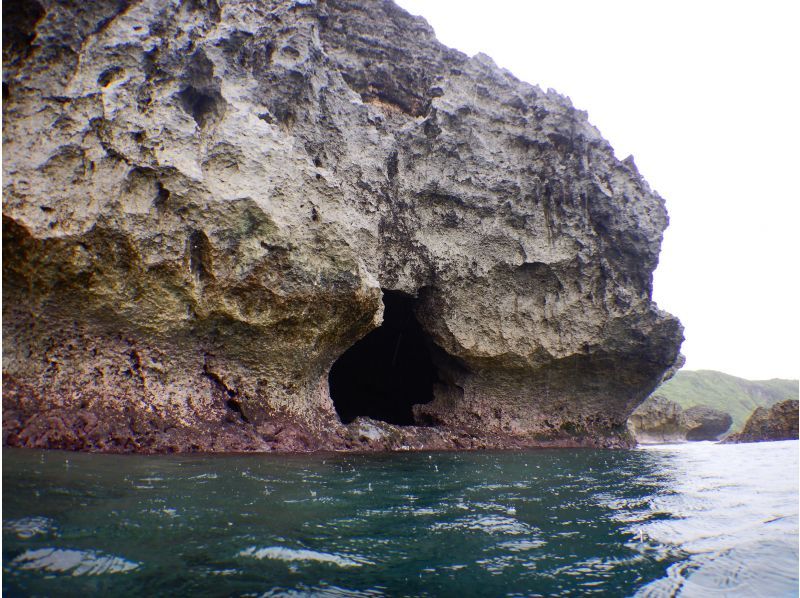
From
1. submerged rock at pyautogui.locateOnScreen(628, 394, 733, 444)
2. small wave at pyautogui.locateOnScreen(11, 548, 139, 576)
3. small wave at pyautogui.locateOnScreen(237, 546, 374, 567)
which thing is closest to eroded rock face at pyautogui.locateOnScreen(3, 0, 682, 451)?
small wave at pyautogui.locateOnScreen(11, 548, 139, 576)

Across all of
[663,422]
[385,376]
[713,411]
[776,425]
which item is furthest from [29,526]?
[713,411]

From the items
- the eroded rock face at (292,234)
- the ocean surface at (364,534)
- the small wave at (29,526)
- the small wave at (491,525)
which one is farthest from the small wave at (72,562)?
the eroded rock face at (292,234)

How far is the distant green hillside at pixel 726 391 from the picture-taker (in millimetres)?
65688

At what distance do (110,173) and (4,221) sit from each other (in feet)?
5.39

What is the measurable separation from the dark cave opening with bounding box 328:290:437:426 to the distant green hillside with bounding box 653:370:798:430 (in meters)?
57.7

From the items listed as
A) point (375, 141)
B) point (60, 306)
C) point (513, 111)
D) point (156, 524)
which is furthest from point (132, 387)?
point (513, 111)

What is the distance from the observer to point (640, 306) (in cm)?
1416

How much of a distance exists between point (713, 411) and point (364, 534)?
1743 inches

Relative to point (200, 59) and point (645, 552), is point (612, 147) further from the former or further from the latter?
point (645, 552)

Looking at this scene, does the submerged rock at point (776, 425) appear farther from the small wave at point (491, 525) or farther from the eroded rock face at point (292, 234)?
the small wave at point (491, 525)

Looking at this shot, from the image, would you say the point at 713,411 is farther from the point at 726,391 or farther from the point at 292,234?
the point at 292,234

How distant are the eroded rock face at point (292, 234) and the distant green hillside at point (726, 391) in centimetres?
5934

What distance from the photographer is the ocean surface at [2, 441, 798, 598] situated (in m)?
2.81

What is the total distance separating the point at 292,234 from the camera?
9.45m
